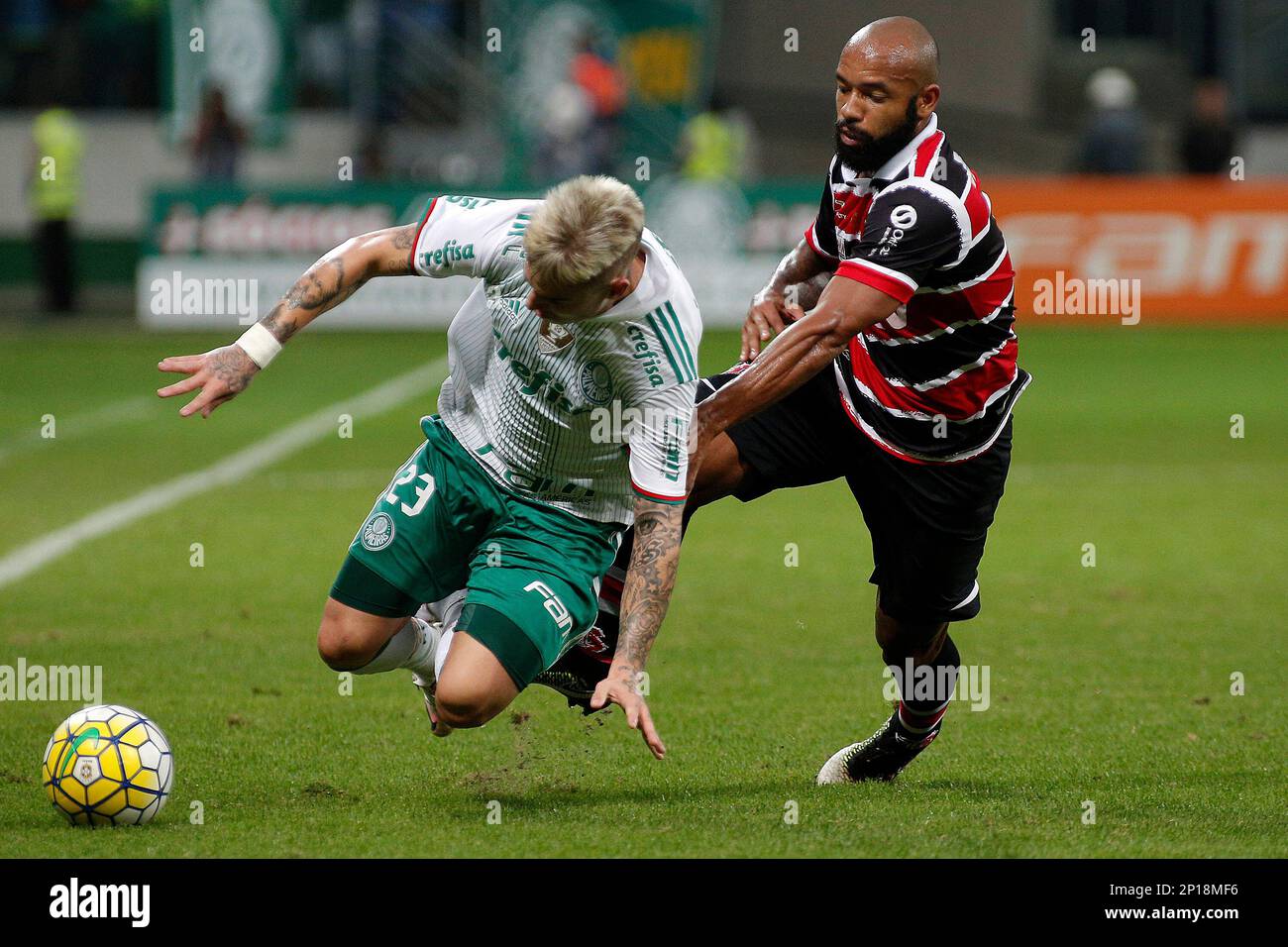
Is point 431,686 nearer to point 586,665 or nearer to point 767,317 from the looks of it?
point 586,665

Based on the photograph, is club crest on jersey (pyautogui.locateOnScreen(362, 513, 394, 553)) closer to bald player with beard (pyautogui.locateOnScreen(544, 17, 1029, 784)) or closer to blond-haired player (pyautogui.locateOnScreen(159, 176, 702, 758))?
blond-haired player (pyautogui.locateOnScreen(159, 176, 702, 758))

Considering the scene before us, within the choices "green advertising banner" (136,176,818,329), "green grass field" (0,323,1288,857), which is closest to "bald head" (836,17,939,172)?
"green grass field" (0,323,1288,857)

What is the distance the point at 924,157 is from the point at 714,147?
58.7 ft

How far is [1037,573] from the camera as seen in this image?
9.27 m

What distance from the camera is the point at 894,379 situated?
566 cm

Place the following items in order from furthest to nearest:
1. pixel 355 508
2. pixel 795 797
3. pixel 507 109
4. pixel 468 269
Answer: pixel 507 109 → pixel 355 508 → pixel 795 797 → pixel 468 269

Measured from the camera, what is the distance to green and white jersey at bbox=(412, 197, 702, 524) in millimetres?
5004

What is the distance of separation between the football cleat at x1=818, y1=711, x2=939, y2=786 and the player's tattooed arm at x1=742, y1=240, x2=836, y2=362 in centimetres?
128

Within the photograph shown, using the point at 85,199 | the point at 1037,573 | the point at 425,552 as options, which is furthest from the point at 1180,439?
the point at 85,199

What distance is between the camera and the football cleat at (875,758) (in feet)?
19.0

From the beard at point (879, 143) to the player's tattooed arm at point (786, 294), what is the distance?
2.13 feet

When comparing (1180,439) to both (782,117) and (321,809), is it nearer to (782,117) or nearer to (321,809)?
(321,809)

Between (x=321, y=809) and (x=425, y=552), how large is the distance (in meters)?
0.80
